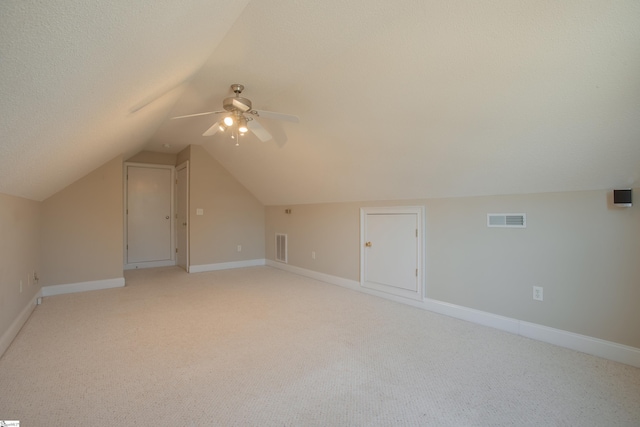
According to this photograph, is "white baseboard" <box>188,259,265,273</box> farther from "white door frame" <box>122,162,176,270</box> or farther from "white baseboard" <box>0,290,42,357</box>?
"white baseboard" <box>0,290,42,357</box>

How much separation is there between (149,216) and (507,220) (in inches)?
233

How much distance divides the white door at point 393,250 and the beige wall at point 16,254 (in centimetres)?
357

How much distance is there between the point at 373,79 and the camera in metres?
2.30

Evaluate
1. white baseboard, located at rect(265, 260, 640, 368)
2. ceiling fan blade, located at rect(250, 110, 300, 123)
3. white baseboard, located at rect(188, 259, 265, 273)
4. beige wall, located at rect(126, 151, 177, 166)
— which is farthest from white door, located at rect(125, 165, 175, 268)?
white baseboard, located at rect(265, 260, 640, 368)

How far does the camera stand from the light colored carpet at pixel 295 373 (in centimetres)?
163

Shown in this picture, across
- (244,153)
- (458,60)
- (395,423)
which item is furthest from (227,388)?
(244,153)

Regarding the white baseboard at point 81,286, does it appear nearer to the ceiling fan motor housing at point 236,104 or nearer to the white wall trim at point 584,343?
the ceiling fan motor housing at point 236,104

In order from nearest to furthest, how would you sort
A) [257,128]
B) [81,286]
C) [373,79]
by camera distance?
[373,79]
[257,128]
[81,286]

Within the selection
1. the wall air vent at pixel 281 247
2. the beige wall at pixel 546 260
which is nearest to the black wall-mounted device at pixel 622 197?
the beige wall at pixel 546 260

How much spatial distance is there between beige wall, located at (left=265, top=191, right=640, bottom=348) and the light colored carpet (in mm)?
269

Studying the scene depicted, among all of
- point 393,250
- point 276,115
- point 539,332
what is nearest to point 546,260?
point 539,332

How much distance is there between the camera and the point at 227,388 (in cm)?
187

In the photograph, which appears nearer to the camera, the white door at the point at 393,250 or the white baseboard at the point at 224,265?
the white door at the point at 393,250

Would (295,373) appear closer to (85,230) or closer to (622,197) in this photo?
(622,197)
